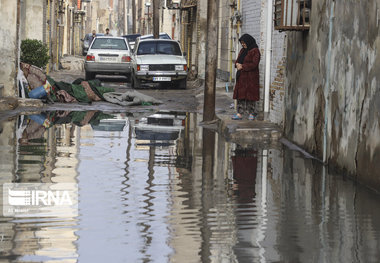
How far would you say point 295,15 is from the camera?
12.8m

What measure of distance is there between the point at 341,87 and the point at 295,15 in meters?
2.71

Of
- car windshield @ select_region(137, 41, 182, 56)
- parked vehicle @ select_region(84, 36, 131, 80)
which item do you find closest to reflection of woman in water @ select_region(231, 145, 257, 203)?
car windshield @ select_region(137, 41, 182, 56)

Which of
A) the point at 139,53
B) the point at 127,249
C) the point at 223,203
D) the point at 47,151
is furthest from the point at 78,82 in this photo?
the point at 127,249

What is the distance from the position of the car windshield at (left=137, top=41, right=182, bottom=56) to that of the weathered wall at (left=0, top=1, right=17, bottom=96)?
10.0 m

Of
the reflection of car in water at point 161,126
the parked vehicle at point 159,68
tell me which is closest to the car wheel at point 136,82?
the parked vehicle at point 159,68

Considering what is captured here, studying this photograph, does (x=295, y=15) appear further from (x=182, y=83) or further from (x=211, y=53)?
(x=182, y=83)

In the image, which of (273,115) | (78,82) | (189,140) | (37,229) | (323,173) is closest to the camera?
(37,229)

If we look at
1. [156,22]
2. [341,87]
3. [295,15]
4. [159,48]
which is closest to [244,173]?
[341,87]

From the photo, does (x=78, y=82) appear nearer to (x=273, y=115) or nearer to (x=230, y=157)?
(x=273, y=115)

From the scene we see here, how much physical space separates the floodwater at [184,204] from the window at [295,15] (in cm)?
183

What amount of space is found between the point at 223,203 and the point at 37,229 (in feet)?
6.73

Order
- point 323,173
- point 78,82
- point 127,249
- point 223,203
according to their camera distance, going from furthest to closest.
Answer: point 78,82 → point 323,173 → point 223,203 → point 127,249

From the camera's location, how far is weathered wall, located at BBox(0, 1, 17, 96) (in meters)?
18.5

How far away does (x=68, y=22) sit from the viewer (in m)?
54.3
